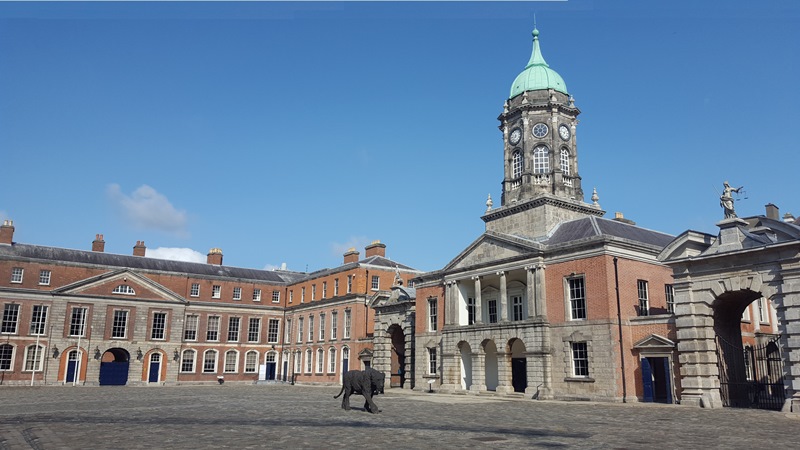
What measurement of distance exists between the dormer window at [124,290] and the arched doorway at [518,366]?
3672 centimetres

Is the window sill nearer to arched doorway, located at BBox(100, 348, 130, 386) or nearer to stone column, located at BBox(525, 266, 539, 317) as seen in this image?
stone column, located at BBox(525, 266, 539, 317)

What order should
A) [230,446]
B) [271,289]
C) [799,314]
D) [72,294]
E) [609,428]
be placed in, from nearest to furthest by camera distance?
[230,446]
[609,428]
[799,314]
[72,294]
[271,289]

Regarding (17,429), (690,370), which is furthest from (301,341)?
(17,429)

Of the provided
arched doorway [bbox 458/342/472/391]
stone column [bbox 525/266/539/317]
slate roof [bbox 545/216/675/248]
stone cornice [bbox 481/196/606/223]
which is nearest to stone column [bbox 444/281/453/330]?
arched doorway [bbox 458/342/472/391]

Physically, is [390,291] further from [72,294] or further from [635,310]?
[72,294]

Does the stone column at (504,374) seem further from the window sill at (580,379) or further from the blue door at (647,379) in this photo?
the blue door at (647,379)

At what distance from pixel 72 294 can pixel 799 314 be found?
54152 millimetres

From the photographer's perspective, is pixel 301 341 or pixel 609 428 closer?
pixel 609 428

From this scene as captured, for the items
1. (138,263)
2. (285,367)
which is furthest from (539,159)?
(138,263)

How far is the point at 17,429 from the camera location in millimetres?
15391

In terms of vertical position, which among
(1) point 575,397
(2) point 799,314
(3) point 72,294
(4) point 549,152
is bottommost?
(1) point 575,397

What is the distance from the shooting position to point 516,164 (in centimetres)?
4356

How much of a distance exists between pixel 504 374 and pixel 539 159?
15.1 meters

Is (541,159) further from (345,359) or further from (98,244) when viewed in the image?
(98,244)
